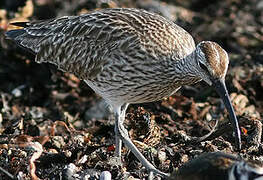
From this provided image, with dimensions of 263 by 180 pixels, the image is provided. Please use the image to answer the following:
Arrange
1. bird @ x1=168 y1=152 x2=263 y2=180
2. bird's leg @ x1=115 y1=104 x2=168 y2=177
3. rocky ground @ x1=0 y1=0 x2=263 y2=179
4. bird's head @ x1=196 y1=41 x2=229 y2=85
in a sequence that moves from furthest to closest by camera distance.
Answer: rocky ground @ x1=0 y1=0 x2=263 y2=179, bird's leg @ x1=115 y1=104 x2=168 y2=177, bird's head @ x1=196 y1=41 x2=229 y2=85, bird @ x1=168 y1=152 x2=263 y2=180

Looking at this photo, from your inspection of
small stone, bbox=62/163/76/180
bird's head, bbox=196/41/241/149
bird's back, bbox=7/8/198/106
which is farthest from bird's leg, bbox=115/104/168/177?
bird's head, bbox=196/41/241/149

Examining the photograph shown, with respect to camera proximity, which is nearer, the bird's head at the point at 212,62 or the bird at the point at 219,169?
the bird at the point at 219,169

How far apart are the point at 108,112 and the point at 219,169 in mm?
3666

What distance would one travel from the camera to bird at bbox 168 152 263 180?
561 cm

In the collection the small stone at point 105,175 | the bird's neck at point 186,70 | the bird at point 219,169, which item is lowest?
the small stone at point 105,175

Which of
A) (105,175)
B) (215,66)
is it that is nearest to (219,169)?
(215,66)

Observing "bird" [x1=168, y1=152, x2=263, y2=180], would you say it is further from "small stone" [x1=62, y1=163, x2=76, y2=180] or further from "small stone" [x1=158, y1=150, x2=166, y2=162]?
"small stone" [x1=62, y1=163, x2=76, y2=180]

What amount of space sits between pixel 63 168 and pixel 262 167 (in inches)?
100

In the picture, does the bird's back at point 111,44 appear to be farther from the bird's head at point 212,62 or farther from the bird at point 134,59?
the bird's head at point 212,62

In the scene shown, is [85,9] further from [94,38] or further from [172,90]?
[172,90]

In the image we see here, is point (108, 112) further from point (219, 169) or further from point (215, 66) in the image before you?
point (219, 169)

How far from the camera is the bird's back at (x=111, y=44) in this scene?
737 cm

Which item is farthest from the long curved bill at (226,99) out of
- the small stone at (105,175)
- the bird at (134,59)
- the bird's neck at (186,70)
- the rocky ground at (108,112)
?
the small stone at (105,175)

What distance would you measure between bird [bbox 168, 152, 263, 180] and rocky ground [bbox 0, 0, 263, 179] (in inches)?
15.0
